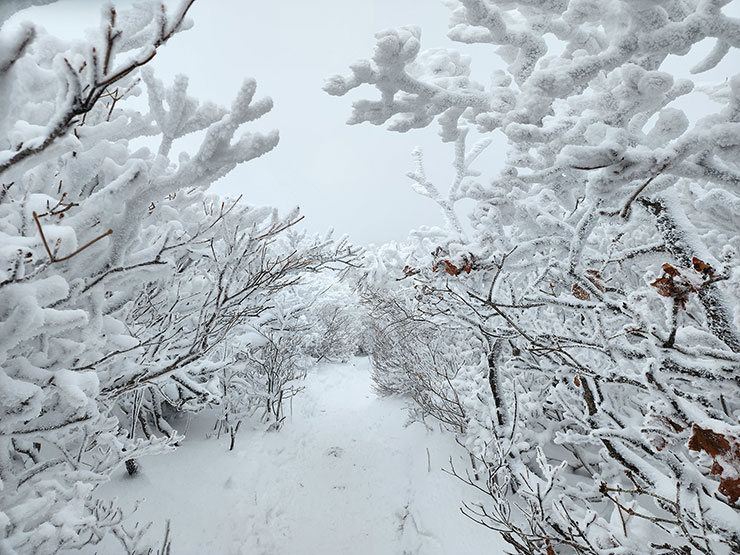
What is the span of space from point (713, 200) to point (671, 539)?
226 centimetres

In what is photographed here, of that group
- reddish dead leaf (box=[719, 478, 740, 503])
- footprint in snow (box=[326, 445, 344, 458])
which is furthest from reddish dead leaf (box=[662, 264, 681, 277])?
footprint in snow (box=[326, 445, 344, 458])

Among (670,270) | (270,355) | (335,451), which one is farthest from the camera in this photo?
(270,355)

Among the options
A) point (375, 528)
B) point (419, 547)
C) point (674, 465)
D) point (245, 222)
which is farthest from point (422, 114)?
point (375, 528)

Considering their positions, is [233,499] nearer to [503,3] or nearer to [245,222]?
[245,222]

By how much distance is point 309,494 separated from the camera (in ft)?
18.7

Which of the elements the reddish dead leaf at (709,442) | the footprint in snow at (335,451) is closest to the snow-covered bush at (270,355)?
the footprint in snow at (335,451)

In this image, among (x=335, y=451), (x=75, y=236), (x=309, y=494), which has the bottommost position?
(x=335, y=451)

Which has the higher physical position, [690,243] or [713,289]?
[690,243]

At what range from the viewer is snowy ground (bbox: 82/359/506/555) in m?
4.45

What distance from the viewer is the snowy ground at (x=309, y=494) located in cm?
445

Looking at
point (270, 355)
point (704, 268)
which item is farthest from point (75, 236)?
point (270, 355)

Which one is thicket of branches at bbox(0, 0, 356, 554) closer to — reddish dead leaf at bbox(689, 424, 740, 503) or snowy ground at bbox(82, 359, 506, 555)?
reddish dead leaf at bbox(689, 424, 740, 503)

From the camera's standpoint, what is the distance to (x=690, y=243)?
1.81m

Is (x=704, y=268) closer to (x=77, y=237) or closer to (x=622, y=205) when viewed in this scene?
(x=622, y=205)
